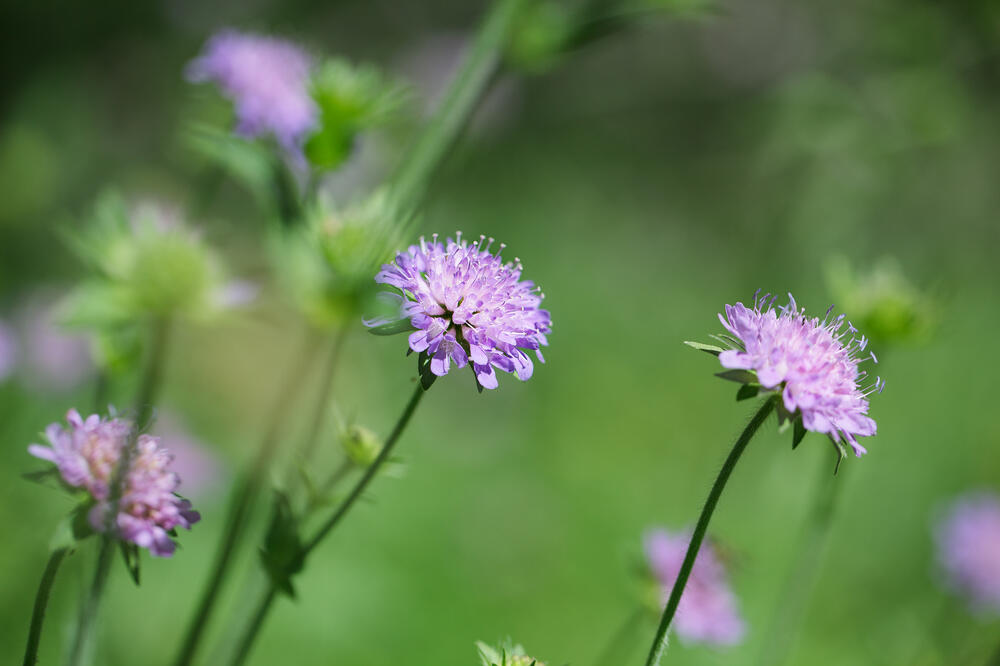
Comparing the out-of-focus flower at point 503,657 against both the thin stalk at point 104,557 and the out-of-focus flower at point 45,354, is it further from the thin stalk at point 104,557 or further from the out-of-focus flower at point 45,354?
the out-of-focus flower at point 45,354

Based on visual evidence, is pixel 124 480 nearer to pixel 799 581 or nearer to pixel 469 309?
pixel 469 309

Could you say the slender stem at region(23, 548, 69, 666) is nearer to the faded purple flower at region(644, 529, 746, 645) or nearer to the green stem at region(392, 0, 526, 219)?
the green stem at region(392, 0, 526, 219)

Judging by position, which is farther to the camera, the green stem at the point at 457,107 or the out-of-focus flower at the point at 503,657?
the green stem at the point at 457,107

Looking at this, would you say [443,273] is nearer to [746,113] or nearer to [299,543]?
[299,543]

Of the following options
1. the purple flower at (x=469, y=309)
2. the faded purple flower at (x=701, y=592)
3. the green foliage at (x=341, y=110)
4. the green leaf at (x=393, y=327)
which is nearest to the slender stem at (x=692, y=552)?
the purple flower at (x=469, y=309)

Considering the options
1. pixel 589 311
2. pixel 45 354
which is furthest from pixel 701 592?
pixel 589 311

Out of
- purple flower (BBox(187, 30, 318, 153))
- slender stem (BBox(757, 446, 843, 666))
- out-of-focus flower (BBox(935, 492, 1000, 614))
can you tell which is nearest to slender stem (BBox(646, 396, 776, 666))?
slender stem (BBox(757, 446, 843, 666))

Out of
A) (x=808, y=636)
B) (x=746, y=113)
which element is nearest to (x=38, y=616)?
(x=808, y=636)

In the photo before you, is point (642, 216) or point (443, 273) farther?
point (642, 216)
